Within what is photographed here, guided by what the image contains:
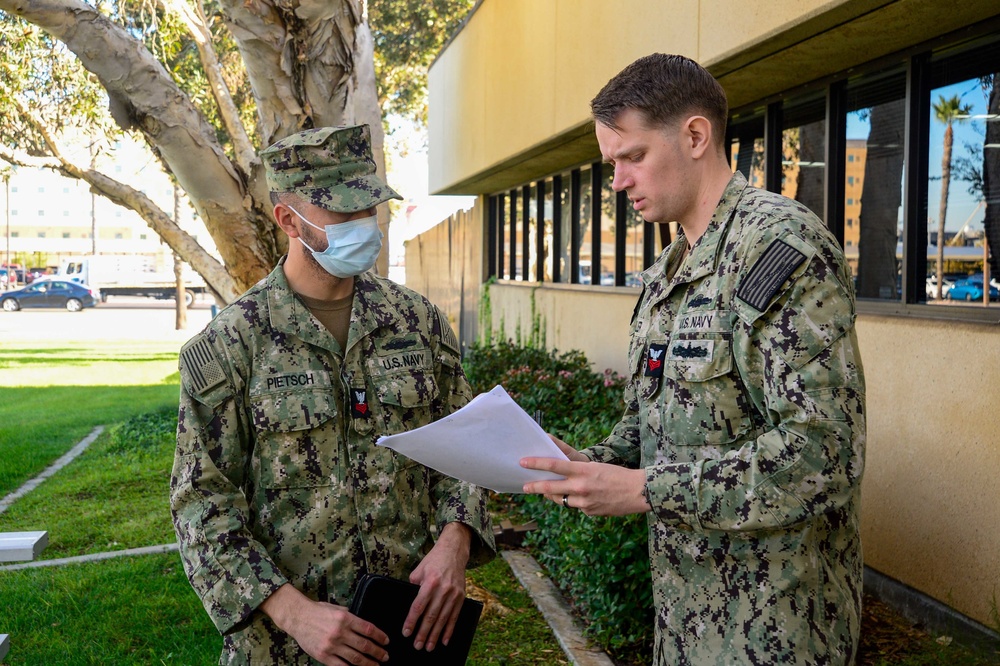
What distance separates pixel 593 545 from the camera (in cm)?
469

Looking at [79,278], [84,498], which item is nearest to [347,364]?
[84,498]

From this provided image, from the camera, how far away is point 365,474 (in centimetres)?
262

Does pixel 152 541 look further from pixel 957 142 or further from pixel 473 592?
pixel 957 142

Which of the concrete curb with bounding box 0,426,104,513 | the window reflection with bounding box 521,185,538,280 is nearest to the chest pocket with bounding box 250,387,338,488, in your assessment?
the concrete curb with bounding box 0,426,104,513

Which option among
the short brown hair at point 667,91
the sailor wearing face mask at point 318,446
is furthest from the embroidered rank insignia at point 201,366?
the short brown hair at point 667,91

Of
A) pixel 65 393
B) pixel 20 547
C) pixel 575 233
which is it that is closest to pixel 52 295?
pixel 65 393

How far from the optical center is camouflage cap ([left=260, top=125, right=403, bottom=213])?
2713 mm

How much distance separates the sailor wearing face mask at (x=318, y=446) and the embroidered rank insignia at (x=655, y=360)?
2.37ft

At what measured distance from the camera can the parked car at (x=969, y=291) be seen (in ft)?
15.9

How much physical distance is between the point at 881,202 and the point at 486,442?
4327mm

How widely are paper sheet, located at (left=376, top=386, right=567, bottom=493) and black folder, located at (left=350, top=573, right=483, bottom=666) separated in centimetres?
40

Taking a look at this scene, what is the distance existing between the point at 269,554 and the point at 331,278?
0.77 metres

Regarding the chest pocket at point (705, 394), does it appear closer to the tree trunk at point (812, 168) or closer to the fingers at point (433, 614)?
the fingers at point (433, 614)

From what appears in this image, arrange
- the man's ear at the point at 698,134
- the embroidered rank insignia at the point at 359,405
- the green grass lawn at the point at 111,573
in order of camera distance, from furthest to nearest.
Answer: the green grass lawn at the point at 111,573, the embroidered rank insignia at the point at 359,405, the man's ear at the point at 698,134
